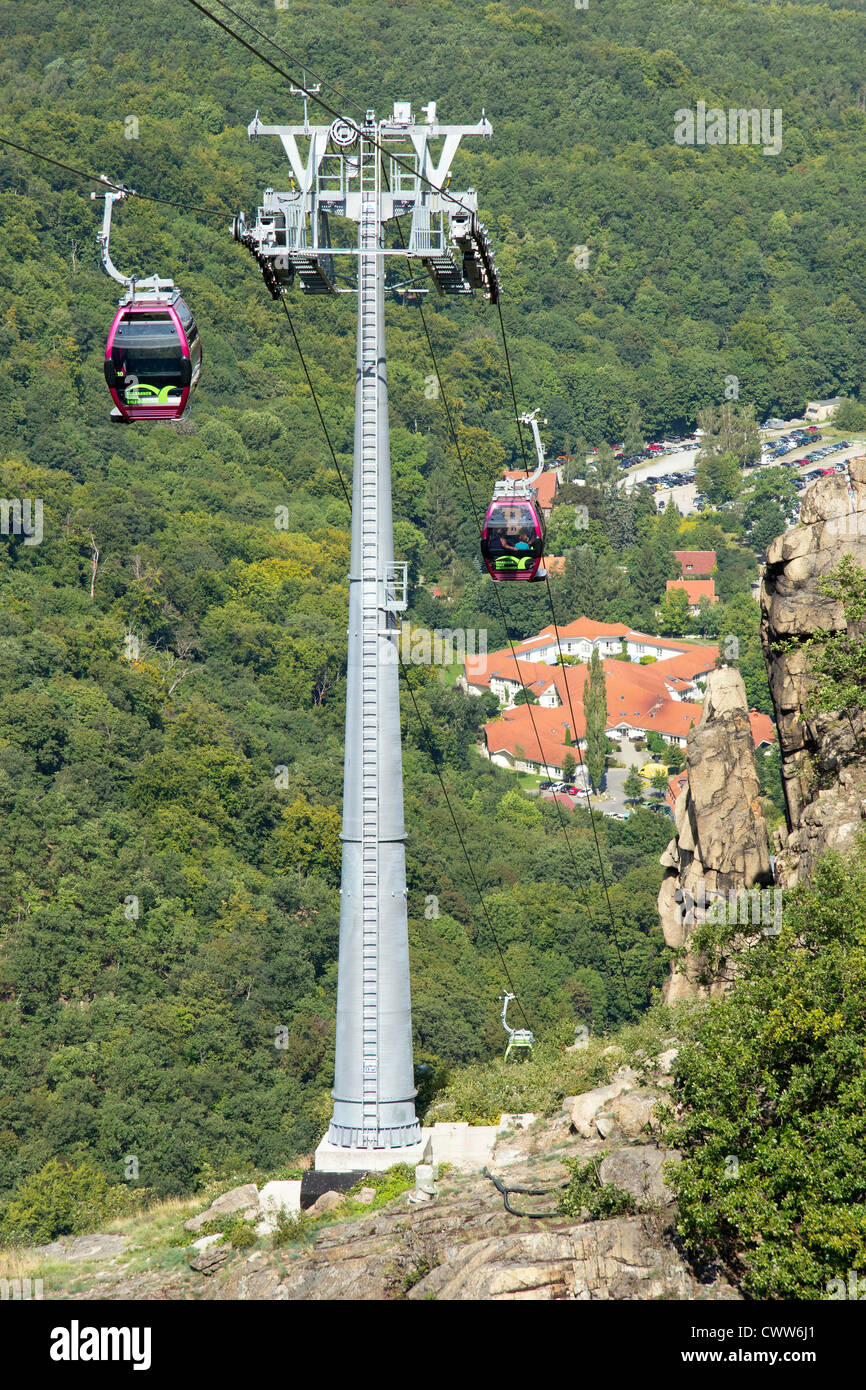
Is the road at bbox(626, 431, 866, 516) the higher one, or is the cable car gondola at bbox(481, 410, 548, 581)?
the road at bbox(626, 431, 866, 516)

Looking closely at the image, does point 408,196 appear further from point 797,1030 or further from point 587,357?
point 587,357

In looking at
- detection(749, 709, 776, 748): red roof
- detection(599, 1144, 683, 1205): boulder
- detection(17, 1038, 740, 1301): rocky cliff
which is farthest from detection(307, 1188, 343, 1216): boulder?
detection(749, 709, 776, 748): red roof

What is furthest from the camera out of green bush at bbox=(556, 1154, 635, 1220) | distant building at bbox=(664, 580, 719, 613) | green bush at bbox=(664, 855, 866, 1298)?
distant building at bbox=(664, 580, 719, 613)

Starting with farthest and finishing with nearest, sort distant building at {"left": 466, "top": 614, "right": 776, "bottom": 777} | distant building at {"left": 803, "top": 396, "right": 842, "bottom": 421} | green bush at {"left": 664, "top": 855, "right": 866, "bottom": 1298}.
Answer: distant building at {"left": 803, "top": 396, "right": 842, "bottom": 421} → distant building at {"left": 466, "top": 614, "right": 776, "bottom": 777} → green bush at {"left": 664, "top": 855, "right": 866, "bottom": 1298}

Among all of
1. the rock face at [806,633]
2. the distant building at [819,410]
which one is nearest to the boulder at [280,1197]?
the rock face at [806,633]

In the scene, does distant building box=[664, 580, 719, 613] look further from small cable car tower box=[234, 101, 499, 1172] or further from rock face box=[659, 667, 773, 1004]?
small cable car tower box=[234, 101, 499, 1172]

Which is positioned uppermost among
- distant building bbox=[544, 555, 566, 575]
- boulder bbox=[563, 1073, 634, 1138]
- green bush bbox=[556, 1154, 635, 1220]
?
distant building bbox=[544, 555, 566, 575]

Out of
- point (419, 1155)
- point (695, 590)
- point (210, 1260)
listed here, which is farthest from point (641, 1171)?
A: point (695, 590)
